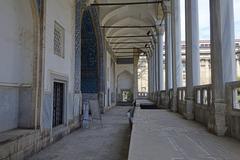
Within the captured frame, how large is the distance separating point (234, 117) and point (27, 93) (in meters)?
4.00

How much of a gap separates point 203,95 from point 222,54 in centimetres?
146

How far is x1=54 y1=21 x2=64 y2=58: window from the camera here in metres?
6.67

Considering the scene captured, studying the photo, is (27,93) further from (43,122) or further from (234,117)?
(234,117)

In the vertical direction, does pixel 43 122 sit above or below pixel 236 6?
below

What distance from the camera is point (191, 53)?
239 inches

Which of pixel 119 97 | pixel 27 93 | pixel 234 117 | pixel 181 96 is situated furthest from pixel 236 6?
pixel 119 97

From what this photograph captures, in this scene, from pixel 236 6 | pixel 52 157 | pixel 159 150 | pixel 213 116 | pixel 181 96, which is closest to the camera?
pixel 159 150

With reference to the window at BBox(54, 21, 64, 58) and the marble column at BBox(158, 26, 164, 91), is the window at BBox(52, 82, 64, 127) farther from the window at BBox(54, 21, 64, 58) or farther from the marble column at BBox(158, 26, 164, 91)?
the marble column at BBox(158, 26, 164, 91)

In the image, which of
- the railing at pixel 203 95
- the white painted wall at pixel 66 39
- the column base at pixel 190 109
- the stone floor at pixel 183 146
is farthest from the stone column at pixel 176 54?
the stone floor at pixel 183 146

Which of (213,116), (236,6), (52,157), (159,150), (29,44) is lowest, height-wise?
(52,157)

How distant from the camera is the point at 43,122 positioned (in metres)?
5.57

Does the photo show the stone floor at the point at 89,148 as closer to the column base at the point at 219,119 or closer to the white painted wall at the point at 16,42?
the white painted wall at the point at 16,42

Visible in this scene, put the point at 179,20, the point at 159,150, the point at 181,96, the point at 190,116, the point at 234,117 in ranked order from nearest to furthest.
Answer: the point at 159,150, the point at 234,117, the point at 190,116, the point at 181,96, the point at 179,20

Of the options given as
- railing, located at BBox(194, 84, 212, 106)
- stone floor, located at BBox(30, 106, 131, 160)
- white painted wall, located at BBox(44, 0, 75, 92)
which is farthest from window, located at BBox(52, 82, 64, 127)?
railing, located at BBox(194, 84, 212, 106)
